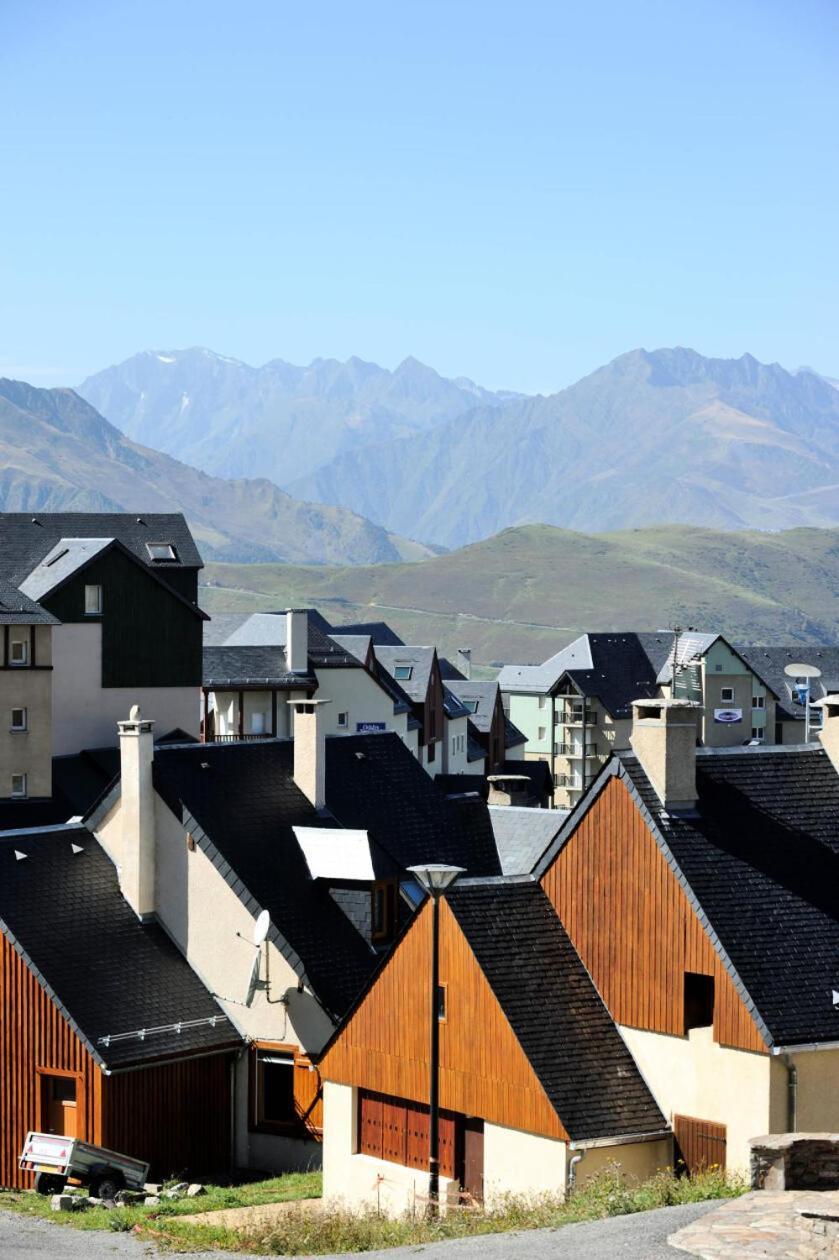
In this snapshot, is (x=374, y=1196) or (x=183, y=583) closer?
(x=374, y=1196)

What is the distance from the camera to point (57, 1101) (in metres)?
34.3

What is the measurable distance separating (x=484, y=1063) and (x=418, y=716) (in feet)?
223

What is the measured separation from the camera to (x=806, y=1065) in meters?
27.1

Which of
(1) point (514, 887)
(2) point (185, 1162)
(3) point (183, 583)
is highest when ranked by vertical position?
(3) point (183, 583)

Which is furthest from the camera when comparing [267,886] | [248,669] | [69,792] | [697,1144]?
[248,669]

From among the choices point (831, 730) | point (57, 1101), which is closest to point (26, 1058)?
point (57, 1101)

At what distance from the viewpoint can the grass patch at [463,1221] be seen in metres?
24.5

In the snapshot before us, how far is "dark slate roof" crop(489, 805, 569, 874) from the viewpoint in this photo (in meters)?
43.3

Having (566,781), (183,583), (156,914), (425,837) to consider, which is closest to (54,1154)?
(156,914)

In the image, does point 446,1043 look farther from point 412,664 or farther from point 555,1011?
point 412,664

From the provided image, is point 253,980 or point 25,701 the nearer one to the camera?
point 253,980

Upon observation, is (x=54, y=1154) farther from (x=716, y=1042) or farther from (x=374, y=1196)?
(x=716, y=1042)

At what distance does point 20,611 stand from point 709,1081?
34.7 m

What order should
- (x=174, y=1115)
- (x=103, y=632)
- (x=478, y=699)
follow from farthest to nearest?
(x=478, y=699) → (x=103, y=632) → (x=174, y=1115)
